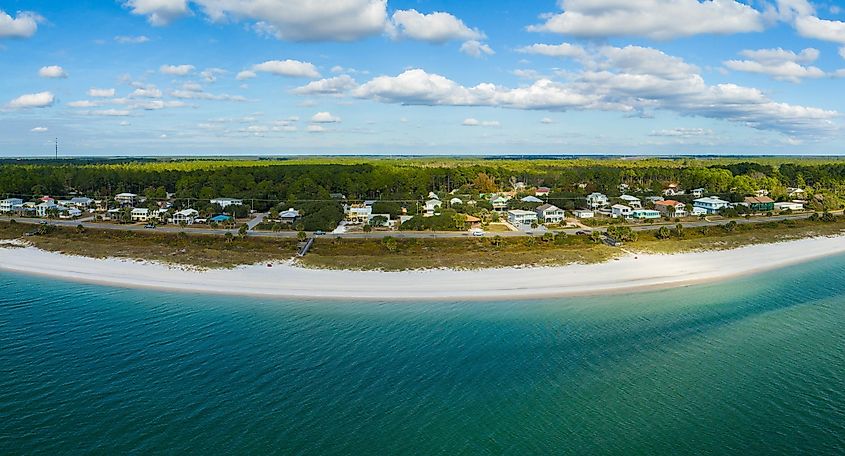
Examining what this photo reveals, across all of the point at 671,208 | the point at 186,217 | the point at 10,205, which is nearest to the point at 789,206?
the point at 671,208

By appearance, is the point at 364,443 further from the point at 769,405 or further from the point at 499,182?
the point at 499,182

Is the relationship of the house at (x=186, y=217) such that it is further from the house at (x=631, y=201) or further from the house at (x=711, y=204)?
the house at (x=711, y=204)

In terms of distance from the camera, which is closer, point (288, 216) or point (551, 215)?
point (288, 216)

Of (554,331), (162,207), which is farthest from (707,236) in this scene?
(162,207)

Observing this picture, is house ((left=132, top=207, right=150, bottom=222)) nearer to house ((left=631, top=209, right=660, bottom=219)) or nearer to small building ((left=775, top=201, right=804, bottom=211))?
house ((left=631, top=209, right=660, bottom=219))

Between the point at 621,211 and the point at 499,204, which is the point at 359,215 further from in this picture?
the point at 621,211

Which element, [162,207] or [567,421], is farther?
[162,207]

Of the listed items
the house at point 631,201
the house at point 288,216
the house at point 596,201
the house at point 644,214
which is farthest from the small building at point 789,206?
the house at point 288,216
